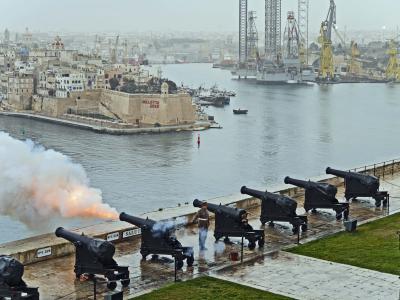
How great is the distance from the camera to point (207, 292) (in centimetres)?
759

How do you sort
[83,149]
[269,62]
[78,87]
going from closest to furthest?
[83,149] < [78,87] < [269,62]

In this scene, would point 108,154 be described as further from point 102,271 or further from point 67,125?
point 102,271

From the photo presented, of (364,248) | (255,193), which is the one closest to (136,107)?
(255,193)

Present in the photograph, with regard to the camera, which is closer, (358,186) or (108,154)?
(358,186)

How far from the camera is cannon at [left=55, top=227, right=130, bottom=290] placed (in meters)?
7.61

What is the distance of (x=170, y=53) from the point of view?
145m

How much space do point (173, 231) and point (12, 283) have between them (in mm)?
2173

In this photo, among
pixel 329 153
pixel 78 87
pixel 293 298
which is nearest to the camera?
pixel 293 298

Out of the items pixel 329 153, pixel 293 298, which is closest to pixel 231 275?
pixel 293 298

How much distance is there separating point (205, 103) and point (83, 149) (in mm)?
21036

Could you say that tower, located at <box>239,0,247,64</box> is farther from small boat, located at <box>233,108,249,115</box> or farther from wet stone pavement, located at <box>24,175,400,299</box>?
wet stone pavement, located at <box>24,175,400,299</box>

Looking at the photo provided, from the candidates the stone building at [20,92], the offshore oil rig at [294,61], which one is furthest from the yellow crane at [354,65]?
the stone building at [20,92]

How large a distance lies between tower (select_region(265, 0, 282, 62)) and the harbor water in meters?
35.1

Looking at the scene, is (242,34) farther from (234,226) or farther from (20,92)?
(234,226)
